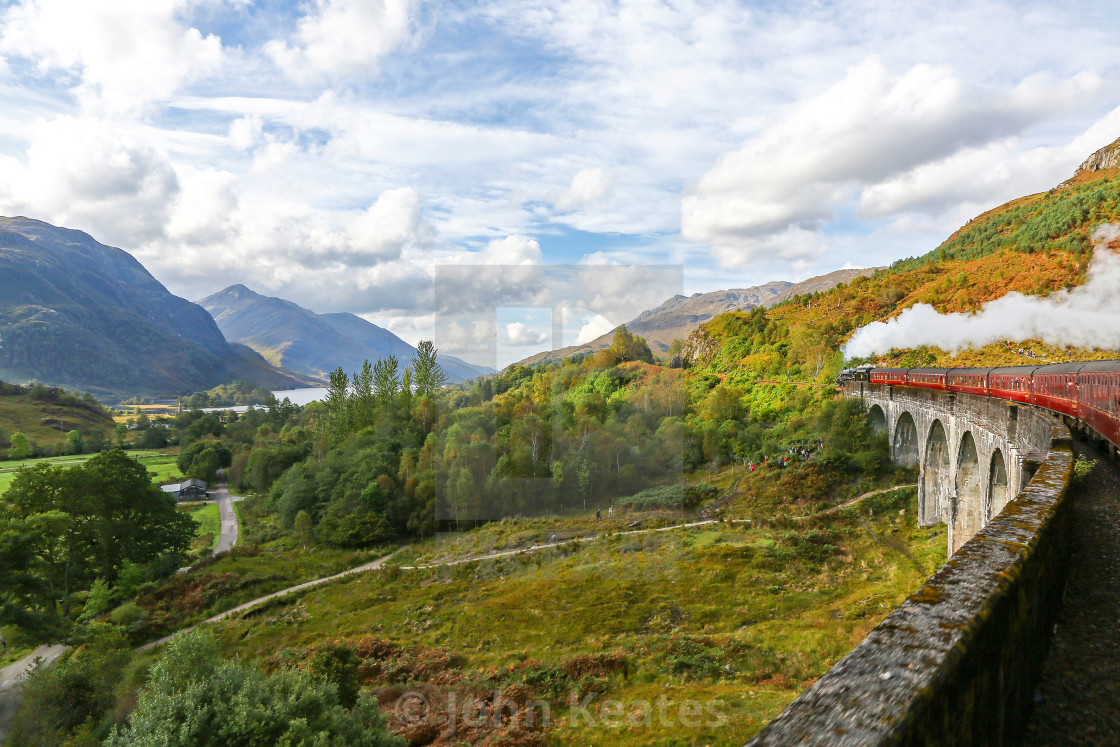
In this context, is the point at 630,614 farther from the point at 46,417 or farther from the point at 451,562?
the point at 46,417

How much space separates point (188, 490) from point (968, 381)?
2626 inches

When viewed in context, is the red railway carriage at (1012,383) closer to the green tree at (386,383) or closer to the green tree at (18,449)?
the green tree at (386,383)

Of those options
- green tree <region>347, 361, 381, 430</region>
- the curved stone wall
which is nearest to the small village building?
green tree <region>347, 361, 381, 430</region>

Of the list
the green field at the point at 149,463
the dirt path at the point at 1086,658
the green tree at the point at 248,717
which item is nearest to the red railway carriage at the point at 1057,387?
the dirt path at the point at 1086,658

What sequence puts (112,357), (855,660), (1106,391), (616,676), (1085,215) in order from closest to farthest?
(855,660)
(1106,391)
(616,676)
(1085,215)
(112,357)

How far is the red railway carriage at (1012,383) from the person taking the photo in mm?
14420

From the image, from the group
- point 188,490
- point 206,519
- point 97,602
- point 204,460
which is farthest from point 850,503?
point 204,460

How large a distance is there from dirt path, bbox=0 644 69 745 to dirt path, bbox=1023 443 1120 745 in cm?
2556

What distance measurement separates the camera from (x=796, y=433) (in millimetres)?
38375

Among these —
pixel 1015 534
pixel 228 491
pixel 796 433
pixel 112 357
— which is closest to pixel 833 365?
pixel 796 433

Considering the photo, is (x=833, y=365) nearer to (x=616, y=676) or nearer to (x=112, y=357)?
(x=616, y=676)

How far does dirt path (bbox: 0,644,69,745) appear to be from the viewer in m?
16.6

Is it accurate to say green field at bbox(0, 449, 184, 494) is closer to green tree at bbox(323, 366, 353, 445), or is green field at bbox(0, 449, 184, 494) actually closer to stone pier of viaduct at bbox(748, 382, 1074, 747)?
green tree at bbox(323, 366, 353, 445)

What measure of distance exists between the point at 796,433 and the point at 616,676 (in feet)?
95.0
